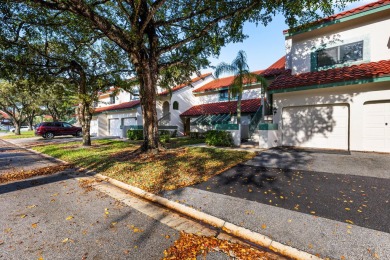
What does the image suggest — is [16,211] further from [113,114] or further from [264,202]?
[113,114]

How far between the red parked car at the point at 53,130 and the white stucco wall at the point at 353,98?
26.4 metres

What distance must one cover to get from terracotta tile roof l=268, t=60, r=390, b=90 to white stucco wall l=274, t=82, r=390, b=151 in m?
0.59

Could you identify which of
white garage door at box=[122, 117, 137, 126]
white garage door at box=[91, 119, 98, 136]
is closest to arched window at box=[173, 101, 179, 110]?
white garage door at box=[122, 117, 137, 126]

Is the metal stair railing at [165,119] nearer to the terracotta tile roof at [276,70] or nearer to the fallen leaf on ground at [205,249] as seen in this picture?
the terracotta tile roof at [276,70]

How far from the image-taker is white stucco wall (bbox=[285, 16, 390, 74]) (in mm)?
9477

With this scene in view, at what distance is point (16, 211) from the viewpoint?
431cm

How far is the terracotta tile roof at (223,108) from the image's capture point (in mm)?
16438

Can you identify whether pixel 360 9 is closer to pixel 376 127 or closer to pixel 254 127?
pixel 376 127

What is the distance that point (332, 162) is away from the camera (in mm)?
7305

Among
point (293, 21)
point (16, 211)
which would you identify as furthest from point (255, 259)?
point (293, 21)

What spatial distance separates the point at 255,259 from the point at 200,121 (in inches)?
643

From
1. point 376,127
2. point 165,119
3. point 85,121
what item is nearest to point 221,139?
point 376,127

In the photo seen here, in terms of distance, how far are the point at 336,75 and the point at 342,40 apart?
2.72 metres

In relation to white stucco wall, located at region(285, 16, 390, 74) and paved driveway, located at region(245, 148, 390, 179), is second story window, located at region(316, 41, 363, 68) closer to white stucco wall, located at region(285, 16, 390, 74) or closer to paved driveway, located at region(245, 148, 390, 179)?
white stucco wall, located at region(285, 16, 390, 74)
